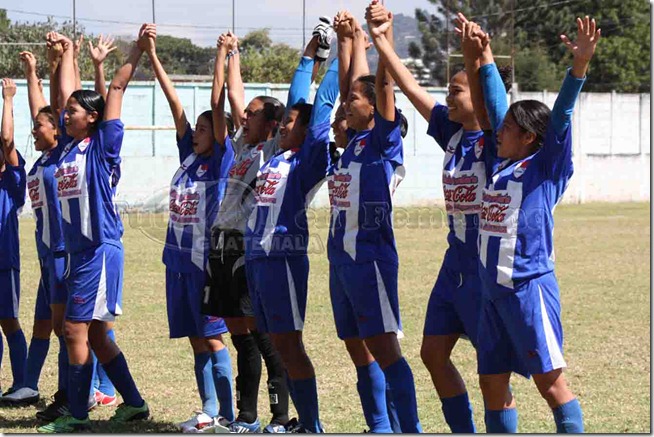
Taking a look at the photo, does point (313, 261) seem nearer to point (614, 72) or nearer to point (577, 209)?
point (577, 209)

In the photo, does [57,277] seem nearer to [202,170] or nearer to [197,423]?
[202,170]

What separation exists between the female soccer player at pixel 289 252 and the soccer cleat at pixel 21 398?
2318 millimetres

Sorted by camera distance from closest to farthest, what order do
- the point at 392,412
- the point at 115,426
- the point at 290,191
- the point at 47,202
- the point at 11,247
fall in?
the point at 392,412, the point at 290,191, the point at 115,426, the point at 47,202, the point at 11,247

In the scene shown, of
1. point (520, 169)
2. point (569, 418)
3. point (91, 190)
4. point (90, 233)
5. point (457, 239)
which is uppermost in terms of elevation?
point (520, 169)

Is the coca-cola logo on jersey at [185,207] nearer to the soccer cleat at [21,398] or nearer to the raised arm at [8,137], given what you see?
the raised arm at [8,137]

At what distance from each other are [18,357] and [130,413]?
153 cm

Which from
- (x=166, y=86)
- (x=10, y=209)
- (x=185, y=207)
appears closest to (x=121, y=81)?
(x=166, y=86)

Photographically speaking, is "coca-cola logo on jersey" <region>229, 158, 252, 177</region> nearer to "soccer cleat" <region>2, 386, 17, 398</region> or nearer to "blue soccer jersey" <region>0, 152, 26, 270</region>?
"blue soccer jersey" <region>0, 152, 26, 270</region>

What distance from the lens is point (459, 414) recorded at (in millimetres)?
5496

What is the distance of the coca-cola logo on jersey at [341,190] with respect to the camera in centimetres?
570

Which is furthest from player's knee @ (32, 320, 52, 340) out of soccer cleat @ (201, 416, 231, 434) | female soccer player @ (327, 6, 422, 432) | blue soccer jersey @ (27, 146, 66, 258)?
female soccer player @ (327, 6, 422, 432)

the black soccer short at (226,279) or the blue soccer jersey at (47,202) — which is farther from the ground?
the blue soccer jersey at (47,202)

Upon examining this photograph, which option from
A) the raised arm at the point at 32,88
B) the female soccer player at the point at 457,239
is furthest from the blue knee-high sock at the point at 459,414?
the raised arm at the point at 32,88

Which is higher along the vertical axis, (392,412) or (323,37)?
(323,37)
